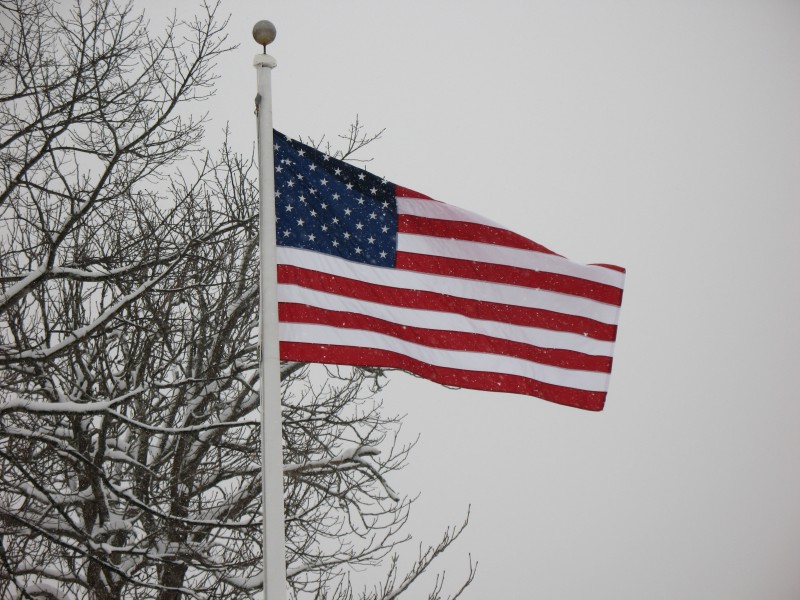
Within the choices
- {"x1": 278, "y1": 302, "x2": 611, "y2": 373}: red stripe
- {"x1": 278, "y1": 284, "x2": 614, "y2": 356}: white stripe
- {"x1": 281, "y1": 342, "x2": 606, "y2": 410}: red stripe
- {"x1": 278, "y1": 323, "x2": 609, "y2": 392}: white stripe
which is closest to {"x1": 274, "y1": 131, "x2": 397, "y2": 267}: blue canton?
{"x1": 278, "y1": 284, "x2": 614, "y2": 356}: white stripe

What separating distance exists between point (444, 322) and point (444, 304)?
13 cm

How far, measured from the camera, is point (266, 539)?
4449 millimetres

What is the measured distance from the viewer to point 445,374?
5668 millimetres

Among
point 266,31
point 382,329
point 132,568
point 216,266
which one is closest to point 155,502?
point 132,568

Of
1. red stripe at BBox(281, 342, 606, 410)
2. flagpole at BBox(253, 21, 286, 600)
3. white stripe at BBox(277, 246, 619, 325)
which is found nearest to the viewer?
flagpole at BBox(253, 21, 286, 600)

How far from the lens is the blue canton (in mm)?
5391

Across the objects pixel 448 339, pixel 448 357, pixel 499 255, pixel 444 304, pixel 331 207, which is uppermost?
pixel 331 207

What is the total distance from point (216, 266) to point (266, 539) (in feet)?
21.6

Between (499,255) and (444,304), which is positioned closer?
(444,304)

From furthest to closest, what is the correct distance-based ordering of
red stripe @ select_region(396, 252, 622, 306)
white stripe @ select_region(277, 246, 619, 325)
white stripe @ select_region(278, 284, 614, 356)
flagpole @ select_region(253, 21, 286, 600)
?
red stripe @ select_region(396, 252, 622, 306)
white stripe @ select_region(277, 246, 619, 325)
white stripe @ select_region(278, 284, 614, 356)
flagpole @ select_region(253, 21, 286, 600)

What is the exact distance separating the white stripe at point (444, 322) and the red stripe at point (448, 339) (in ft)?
0.09

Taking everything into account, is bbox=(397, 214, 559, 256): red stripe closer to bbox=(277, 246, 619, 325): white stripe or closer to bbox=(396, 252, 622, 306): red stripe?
bbox=(396, 252, 622, 306): red stripe

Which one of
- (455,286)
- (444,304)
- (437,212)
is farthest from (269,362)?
(437,212)

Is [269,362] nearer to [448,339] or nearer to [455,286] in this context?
[448,339]
